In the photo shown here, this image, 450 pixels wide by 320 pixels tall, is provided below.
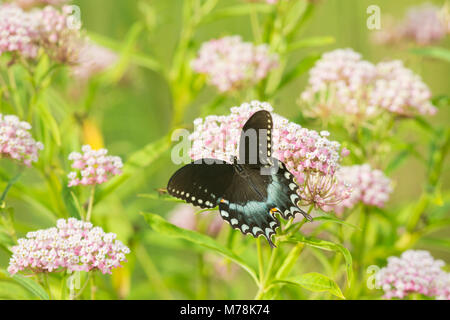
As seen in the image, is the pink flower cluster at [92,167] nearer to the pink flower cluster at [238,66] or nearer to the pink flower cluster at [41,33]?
the pink flower cluster at [41,33]

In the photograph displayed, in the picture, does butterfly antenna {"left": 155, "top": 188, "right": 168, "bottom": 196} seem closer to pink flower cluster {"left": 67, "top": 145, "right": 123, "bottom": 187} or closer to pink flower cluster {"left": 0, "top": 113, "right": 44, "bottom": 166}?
pink flower cluster {"left": 67, "top": 145, "right": 123, "bottom": 187}

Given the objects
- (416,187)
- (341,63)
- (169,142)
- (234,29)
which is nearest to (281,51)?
(341,63)

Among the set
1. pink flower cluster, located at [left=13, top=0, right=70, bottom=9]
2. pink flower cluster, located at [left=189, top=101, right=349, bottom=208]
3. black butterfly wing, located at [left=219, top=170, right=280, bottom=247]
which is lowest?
black butterfly wing, located at [left=219, top=170, right=280, bottom=247]

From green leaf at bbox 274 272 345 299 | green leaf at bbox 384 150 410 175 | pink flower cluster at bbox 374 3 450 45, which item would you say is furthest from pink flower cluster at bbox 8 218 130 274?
pink flower cluster at bbox 374 3 450 45

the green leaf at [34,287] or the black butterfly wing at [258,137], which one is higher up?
the black butterfly wing at [258,137]

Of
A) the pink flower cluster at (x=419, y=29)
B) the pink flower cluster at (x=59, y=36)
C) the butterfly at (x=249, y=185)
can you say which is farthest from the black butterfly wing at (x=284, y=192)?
the pink flower cluster at (x=419, y=29)

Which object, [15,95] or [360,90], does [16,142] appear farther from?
[360,90]

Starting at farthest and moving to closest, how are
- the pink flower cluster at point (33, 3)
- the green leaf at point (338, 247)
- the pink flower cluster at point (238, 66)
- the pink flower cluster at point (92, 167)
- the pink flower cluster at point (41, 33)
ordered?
the pink flower cluster at point (33, 3), the pink flower cluster at point (238, 66), the pink flower cluster at point (41, 33), the pink flower cluster at point (92, 167), the green leaf at point (338, 247)
